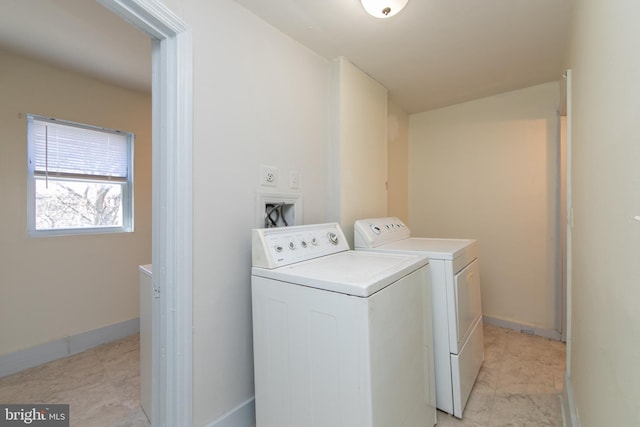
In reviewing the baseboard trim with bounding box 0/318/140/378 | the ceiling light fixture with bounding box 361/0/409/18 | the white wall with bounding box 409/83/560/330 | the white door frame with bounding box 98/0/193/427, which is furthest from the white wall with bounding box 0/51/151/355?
the white wall with bounding box 409/83/560/330

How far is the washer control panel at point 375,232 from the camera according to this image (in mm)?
1848

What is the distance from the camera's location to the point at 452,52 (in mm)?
1924

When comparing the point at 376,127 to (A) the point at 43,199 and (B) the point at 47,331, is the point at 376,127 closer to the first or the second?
(A) the point at 43,199

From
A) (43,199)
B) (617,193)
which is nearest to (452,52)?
(617,193)

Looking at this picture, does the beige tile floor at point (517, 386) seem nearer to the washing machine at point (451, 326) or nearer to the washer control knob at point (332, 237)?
the washing machine at point (451, 326)

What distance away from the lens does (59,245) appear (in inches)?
84.8

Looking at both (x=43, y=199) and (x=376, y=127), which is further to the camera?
(x=376, y=127)

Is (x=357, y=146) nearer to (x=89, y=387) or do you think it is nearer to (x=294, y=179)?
(x=294, y=179)

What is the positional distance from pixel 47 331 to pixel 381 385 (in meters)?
2.53

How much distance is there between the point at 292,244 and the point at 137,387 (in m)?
1.45

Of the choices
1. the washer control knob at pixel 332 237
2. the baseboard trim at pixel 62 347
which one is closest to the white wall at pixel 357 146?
the washer control knob at pixel 332 237

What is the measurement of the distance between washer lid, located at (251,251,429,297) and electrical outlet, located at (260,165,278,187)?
0.52 metres

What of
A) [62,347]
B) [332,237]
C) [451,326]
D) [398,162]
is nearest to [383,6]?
[332,237]

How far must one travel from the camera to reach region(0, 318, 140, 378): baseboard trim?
74.7 inches
